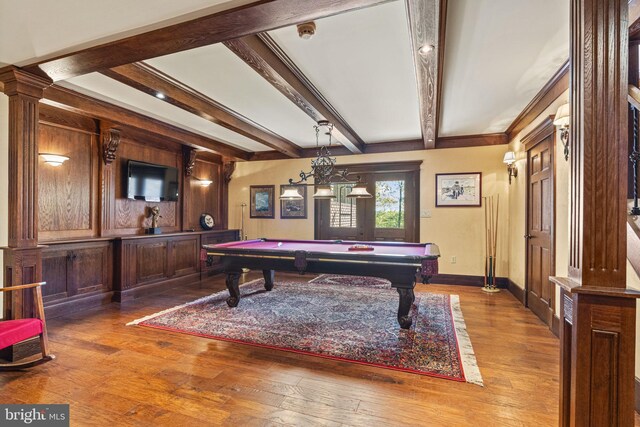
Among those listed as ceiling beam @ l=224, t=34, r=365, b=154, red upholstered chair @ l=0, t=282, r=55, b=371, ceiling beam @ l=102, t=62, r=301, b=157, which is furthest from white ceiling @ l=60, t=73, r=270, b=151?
red upholstered chair @ l=0, t=282, r=55, b=371

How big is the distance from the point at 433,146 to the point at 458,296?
2.58 meters

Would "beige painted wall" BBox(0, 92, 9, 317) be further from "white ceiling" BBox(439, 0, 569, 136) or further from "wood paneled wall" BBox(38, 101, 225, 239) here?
"white ceiling" BBox(439, 0, 569, 136)

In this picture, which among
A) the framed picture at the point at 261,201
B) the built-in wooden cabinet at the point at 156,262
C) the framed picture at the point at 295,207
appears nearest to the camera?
the built-in wooden cabinet at the point at 156,262

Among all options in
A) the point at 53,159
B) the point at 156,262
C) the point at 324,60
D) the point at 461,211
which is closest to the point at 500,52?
the point at 324,60

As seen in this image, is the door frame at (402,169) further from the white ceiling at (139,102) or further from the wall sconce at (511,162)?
the white ceiling at (139,102)

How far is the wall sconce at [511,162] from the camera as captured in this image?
4748 millimetres

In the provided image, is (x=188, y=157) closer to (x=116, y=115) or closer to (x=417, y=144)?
(x=116, y=115)

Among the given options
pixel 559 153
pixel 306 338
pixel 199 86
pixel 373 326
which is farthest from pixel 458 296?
pixel 199 86

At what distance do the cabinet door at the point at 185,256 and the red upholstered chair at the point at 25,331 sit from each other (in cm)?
255

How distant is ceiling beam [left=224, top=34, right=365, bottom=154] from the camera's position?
94.5 inches

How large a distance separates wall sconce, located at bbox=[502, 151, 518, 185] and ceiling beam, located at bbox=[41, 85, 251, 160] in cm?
497

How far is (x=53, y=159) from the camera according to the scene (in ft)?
12.1

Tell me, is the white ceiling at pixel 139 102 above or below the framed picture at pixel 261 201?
above

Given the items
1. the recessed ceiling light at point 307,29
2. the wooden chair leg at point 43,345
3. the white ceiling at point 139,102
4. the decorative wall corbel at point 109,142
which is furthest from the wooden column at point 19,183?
the recessed ceiling light at point 307,29
